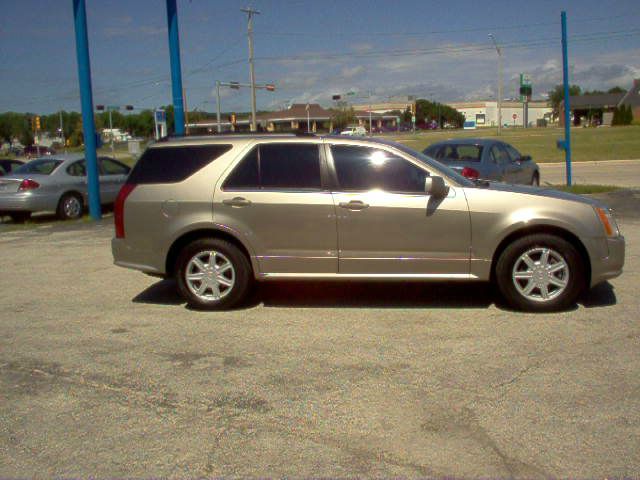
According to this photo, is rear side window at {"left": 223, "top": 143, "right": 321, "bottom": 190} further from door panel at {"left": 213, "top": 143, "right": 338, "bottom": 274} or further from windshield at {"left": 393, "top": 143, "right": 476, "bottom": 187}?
windshield at {"left": 393, "top": 143, "right": 476, "bottom": 187}

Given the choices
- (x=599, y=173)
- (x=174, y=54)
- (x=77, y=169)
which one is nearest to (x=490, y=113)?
(x=599, y=173)

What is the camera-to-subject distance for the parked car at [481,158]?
13742mm

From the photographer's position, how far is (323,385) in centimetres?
506

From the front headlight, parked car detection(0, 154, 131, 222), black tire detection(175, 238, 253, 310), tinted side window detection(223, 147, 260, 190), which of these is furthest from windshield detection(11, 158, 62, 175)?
the front headlight

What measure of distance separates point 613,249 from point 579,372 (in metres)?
1.97

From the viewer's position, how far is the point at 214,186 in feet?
23.4

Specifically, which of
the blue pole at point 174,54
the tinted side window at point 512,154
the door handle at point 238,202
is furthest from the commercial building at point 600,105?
the door handle at point 238,202

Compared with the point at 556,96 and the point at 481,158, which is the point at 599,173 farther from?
the point at 556,96

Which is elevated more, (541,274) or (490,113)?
(490,113)

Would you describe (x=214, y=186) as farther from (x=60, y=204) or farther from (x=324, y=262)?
(x=60, y=204)

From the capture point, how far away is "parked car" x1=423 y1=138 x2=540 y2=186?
13742mm

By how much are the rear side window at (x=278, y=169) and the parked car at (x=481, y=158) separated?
6630 mm

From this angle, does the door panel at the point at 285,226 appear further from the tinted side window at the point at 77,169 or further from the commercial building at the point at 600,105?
the commercial building at the point at 600,105

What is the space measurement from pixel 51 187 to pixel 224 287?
996 centimetres
